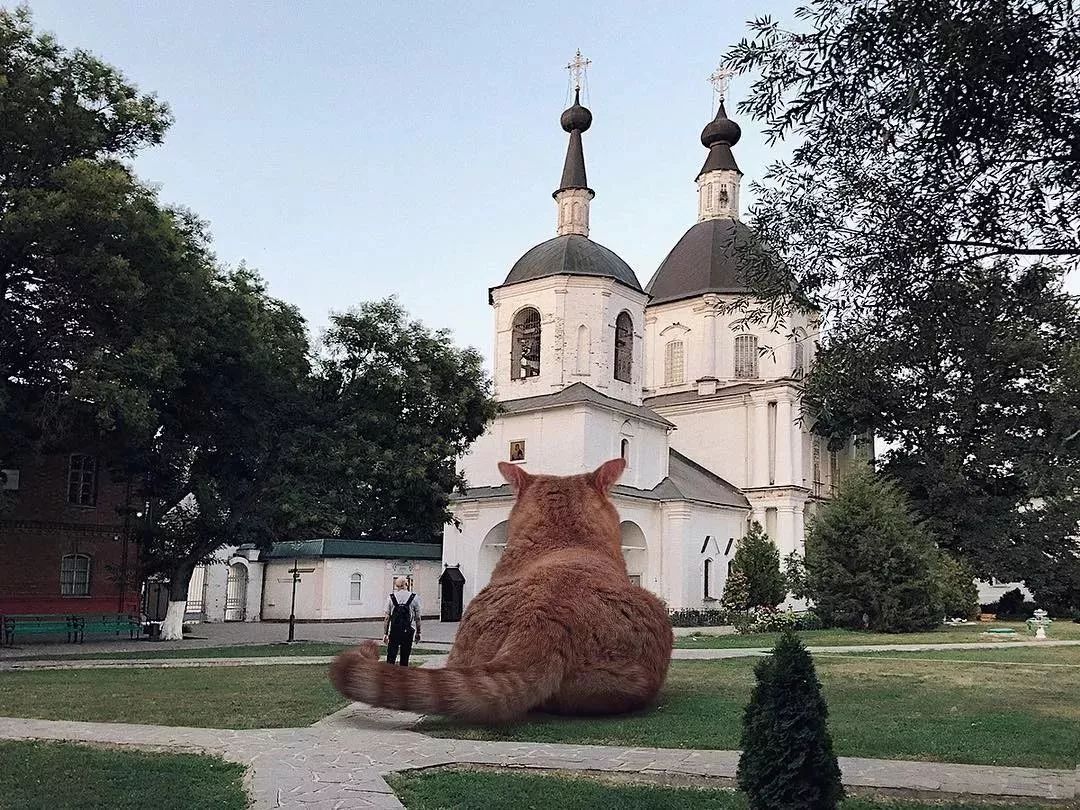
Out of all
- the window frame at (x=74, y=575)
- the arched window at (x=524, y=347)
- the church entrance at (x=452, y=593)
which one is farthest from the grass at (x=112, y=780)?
the arched window at (x=524, y=347)

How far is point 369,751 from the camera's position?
351 inches

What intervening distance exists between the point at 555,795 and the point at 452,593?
103 feet

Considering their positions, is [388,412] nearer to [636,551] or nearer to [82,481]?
[82,481]

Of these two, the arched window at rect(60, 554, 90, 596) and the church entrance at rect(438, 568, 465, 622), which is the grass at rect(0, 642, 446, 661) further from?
the church entrance at rect(438, 568, 465, 622)

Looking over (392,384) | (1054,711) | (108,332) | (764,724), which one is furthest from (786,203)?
(392,384)

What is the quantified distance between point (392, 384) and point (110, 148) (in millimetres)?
10221

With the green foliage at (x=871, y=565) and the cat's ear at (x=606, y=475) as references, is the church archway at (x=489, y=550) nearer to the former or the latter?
the green foliage at (x=871, y=565)

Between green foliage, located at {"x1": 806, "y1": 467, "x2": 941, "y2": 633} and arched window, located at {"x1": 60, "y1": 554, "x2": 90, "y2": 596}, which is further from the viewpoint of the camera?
green foliage, located at {"x1": 806, "y1": 467, "x2": 941, "y2": 633}

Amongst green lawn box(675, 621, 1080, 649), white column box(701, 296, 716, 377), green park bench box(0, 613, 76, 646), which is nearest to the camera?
green park bench box(0, 613, 76, 646)

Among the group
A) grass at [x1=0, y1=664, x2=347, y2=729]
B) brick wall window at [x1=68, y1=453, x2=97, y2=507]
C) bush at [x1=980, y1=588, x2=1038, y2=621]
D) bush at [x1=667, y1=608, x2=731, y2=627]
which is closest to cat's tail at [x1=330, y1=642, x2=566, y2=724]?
grass at [x1=0, y1=664, x2=347, y2=729]

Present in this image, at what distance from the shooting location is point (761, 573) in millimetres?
33938

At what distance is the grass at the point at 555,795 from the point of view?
6.90 metres

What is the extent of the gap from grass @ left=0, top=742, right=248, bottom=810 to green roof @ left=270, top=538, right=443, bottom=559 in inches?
1085

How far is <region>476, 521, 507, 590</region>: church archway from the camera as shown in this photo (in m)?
38.3
